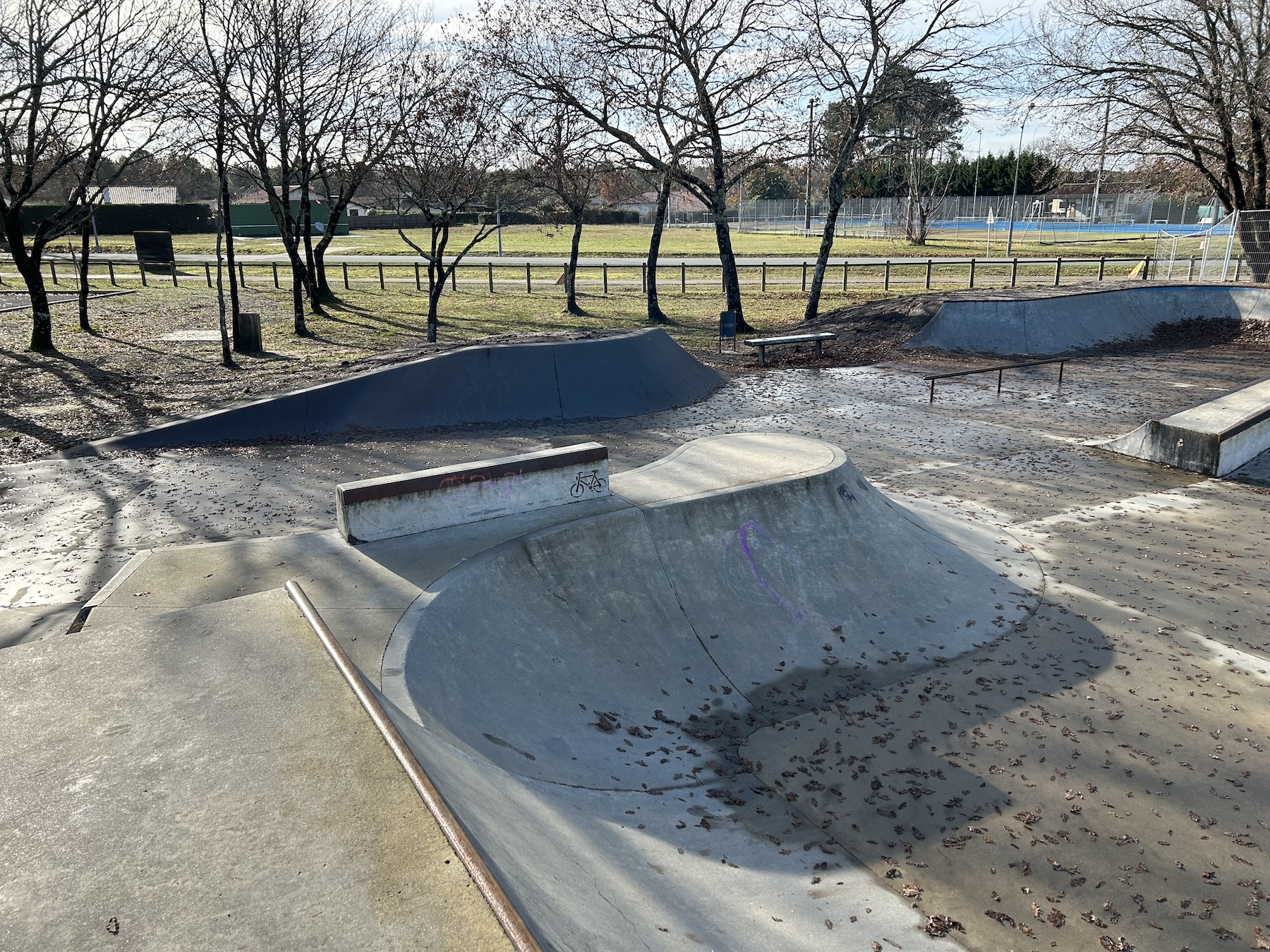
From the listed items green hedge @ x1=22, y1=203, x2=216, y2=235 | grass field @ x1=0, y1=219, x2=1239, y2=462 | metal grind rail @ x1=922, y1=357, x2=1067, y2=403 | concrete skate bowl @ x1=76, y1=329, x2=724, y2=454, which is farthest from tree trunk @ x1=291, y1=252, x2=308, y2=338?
green hedge @ x1=22, y1=203, x2=216, y2=235

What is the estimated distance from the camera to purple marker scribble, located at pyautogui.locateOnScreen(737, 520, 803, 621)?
703 cm

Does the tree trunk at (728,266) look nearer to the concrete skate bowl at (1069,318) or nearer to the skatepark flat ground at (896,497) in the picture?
the concrete skate bowl at (1069,318)

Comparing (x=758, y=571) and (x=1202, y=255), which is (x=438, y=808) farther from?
(x=1202, y=255)

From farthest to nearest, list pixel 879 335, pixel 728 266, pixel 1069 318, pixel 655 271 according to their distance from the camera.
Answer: pixel 655 271 → pixel 728 266 → pixel 879 335 → pixel 1069 318

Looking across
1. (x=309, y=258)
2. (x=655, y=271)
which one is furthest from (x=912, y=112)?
(x=309, y=258)

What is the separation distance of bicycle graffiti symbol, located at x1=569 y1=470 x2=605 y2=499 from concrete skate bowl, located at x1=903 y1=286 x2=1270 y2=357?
1348cm

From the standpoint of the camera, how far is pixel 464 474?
7.11m

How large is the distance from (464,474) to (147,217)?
57502 millimetres

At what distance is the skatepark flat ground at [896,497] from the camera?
6.70 metres

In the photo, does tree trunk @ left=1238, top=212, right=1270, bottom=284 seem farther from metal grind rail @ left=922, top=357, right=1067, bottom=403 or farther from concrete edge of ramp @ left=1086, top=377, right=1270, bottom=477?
concrete edge of ramp @ left=1086, top=377, right=1270, bottom=477

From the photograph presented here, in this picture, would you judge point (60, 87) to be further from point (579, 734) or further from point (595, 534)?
point (579, 734)

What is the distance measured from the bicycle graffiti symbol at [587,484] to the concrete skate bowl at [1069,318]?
44.2ft

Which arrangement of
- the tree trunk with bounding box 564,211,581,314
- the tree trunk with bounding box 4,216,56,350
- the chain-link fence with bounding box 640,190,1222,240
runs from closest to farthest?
the tree trunk with bounding box 4,216,56,350, the tree trunk with bounding box 564,211,581,314, the chain-link fence with bounding box 640,190,1222,240

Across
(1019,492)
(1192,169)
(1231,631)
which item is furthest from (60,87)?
(1192,169)
